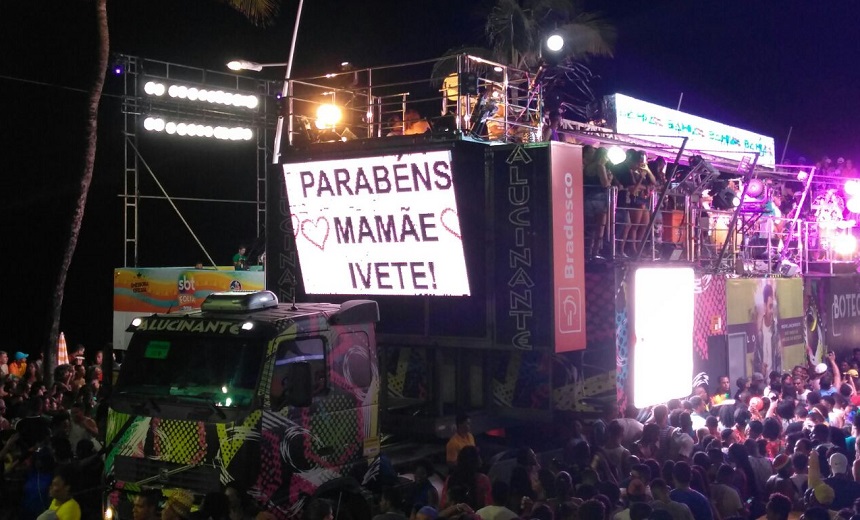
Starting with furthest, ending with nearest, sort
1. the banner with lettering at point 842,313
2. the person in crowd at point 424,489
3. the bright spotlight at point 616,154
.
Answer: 1. the banner with lettering at point 842,313
2. the bright spotlight at point 616,154
3. the person in crowd at point 424,489

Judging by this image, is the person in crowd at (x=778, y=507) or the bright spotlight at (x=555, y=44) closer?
the person in crowd at (x=778, y=507)

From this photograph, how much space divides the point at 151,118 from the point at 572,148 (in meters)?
12.0

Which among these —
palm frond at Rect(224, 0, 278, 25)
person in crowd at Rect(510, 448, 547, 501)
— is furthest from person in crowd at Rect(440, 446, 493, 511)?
palm frond at Rect(224, 0, 278, 25)

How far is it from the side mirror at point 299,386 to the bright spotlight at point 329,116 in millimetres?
6779

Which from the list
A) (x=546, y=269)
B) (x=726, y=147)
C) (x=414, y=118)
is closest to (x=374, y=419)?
(x=546, y=269)

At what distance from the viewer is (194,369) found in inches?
343

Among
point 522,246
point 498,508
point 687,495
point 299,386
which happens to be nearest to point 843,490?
point 687,495

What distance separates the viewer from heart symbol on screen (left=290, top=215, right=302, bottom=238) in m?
13.9

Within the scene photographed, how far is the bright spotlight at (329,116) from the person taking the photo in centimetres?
1453

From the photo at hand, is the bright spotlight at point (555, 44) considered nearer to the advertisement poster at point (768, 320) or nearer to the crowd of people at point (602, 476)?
the crowd of people at point (602, 476)

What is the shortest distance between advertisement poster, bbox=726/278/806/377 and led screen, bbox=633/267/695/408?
8.52 ft

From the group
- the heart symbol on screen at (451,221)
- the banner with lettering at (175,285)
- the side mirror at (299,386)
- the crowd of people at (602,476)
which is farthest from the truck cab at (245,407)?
the banner with lettering at (175,285)

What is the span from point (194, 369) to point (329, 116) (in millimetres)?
6826

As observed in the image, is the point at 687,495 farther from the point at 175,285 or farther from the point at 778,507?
the point at 175,285
